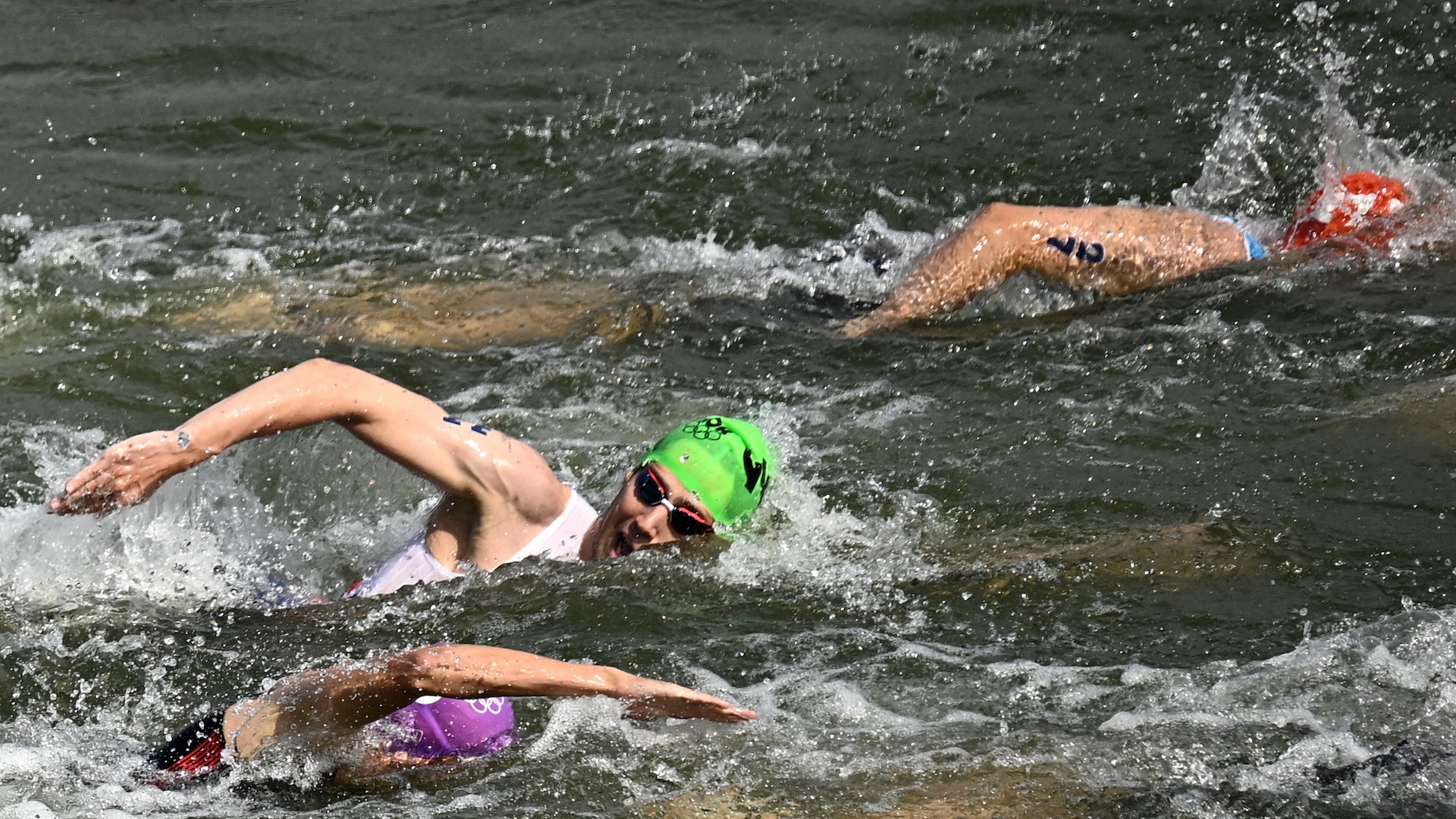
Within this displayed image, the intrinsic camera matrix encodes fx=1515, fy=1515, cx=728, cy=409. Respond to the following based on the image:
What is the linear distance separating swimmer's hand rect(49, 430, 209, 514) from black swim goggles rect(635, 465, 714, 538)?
1.62 meters

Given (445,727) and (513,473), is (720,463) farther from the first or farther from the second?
(445,727)

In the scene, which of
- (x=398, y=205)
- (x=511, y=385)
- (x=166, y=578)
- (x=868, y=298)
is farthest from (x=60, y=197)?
(x=868, y=298)

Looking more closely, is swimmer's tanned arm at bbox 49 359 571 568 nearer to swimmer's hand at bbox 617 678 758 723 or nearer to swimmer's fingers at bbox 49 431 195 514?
swimmer's fingers at bbox 49 431 195 514

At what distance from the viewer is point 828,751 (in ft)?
14.6

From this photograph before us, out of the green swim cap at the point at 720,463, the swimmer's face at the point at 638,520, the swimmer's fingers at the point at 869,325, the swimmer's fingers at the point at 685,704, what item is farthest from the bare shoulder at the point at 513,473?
the swimmer's fingers at the point at 869,325

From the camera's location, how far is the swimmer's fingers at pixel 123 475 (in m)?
4.06

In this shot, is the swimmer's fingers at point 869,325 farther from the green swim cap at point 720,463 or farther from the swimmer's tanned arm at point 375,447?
the swimmer's tanned arm at point 375,447

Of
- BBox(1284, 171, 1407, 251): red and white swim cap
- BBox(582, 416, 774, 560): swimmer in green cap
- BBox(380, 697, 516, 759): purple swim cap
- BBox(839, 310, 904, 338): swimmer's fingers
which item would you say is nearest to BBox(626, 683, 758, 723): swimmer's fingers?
BBox(380, 697, 516, 759): purple swim cap

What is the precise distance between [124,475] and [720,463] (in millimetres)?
2105

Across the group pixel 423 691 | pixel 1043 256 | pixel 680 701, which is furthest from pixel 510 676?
pixel 1043 256

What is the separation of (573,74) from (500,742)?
20.9 ft

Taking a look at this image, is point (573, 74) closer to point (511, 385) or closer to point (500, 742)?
point (511, 385)

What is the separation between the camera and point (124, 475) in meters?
4.12

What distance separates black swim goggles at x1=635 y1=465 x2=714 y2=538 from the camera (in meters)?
5.31
